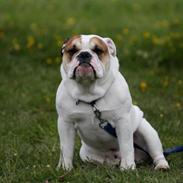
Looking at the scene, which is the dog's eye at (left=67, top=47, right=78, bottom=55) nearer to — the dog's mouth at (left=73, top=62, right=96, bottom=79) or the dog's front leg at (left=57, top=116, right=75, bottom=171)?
the dog's mouth at (left=73, top=62, right=96, bottom=79)

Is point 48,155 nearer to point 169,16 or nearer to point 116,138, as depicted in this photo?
point 116,138

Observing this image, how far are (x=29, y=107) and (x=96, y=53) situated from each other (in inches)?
104

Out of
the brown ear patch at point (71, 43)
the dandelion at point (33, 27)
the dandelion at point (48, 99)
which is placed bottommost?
the dandelion at point (48, 99)

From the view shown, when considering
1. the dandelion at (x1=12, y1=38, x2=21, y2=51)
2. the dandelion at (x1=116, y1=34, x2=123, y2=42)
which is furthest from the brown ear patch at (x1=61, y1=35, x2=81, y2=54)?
the dandelion at (x1=116, y1=34, x2=123, y2=42)

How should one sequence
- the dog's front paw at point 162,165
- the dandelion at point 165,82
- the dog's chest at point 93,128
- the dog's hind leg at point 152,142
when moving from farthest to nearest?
the dandelion at point 165,82, the dog's hind leg at point 152,142, the dog's front paw at point 162,165, the dog's chest at point 93,128

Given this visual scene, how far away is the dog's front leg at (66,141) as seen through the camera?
4.61 meters

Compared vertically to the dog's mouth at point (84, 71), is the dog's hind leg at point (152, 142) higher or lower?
lower

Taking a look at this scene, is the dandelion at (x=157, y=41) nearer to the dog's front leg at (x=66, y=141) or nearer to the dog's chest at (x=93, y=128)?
the dog's chest at (x=93, y=128)

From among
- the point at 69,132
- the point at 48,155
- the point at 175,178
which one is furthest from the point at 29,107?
the point at 175,178

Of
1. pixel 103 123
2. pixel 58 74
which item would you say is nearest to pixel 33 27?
pixel 58 74

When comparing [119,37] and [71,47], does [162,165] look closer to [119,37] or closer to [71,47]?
[71,47]

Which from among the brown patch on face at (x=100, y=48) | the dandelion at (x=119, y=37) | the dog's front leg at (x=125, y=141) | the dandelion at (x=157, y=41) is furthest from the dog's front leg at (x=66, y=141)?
the dandelion at (x=119, y=37)

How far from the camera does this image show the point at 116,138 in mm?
4680

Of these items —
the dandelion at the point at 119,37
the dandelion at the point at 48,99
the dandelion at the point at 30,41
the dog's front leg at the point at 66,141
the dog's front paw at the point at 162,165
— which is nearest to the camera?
the dog's front leg at the point at 66,141
